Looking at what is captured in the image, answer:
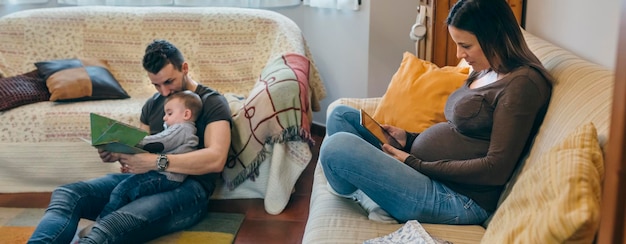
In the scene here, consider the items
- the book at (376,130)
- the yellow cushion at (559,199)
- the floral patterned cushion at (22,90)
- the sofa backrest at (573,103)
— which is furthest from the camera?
the floral patterned cushion at (22,90)

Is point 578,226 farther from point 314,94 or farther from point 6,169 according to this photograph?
point 6,169

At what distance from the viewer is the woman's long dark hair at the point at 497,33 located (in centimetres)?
180

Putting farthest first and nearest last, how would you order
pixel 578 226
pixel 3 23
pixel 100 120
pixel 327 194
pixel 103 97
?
pixel 3 23 → pixel 103 97 → pixel 100 120 → pixel 327 194 → pixel 578 226

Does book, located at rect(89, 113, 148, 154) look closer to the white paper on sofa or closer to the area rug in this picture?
the area rug

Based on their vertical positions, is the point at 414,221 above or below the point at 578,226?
below

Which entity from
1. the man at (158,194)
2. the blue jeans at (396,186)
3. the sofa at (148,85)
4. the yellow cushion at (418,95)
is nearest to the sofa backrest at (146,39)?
the sofa at (148,85)

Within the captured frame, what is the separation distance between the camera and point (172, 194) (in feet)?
7.81

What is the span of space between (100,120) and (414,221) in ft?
3.80

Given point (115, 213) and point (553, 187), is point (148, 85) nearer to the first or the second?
point (115, 213)

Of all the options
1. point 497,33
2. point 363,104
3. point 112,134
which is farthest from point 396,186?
point 112,134

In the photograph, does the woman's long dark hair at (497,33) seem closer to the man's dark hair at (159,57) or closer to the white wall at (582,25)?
the white wall at (582,25)

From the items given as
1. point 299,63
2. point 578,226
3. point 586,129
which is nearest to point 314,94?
point 299,63

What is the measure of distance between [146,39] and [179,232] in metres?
1.32

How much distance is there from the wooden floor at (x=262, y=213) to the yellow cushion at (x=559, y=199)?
3.91 feet
